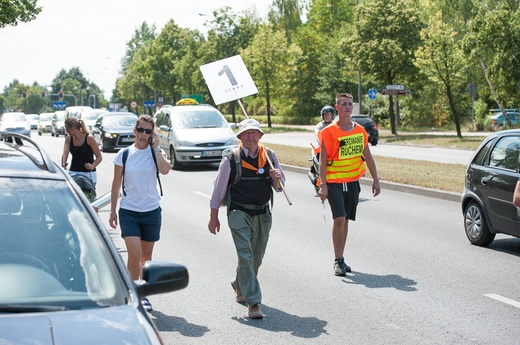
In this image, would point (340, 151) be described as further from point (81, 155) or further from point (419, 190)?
point (419, 190)

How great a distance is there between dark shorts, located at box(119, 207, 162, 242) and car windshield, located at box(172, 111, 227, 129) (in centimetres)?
1778

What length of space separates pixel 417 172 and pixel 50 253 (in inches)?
702

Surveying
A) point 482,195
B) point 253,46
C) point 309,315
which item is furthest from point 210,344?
point 253,46

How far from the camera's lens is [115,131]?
109 feet

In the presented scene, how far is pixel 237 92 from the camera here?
1112 cm

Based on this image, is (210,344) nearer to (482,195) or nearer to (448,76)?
(482,195)

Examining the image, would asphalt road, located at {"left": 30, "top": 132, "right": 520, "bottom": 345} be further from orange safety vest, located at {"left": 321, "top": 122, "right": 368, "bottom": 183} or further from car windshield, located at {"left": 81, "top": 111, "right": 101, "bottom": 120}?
car windshield, located at {"left": 81, "top": 111, "right": 101, "bottom": 120}

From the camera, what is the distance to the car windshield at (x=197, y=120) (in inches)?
1000

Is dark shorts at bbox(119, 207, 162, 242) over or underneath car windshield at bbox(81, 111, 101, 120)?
over

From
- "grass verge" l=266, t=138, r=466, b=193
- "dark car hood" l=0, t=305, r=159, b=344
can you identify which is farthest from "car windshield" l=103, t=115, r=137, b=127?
"dark car hood" l=0, t=305, r=159, b=344

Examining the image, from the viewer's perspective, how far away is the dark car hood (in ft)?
10.6

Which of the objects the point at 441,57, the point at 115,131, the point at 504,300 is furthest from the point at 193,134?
the point at 441,57

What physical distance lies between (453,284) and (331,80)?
215 ft

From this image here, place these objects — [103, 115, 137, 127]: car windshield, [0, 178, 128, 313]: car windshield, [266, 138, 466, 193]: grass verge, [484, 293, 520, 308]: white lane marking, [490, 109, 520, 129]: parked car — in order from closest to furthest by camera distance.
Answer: [0, 178, 128, 313]: car windshield → [484, 293, 520, 308]: white lane marking → [266, 138, 466, 193]: grass verge → [103, 115, 137, 127]: car windshield → [490, 109, 520, 129]: parked car
